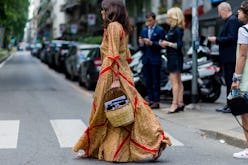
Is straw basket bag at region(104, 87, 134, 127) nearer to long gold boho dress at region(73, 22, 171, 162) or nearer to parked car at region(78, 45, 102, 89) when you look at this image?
long gold boho dress at region(73, 22, 171, 162)

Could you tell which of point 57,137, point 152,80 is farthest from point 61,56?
point 57,137

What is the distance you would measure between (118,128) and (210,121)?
3.91m

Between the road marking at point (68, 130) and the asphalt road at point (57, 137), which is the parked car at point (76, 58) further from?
the road marking at point (68, 130)

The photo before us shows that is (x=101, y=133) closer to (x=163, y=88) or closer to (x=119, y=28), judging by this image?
(x=119, y=28)

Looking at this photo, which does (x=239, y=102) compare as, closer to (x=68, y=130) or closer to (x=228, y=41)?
(x=68, y=130)

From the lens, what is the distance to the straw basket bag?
22.5ft

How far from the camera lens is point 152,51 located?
12266 millimetres

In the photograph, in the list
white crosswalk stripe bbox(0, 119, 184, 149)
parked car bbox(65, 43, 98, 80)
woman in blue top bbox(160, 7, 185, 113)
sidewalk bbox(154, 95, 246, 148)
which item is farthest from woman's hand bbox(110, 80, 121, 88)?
parked car bbox(65, 43, 98, 80)

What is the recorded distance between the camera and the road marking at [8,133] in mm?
8305

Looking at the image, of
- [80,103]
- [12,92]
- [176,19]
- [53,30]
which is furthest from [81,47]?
[53,30]

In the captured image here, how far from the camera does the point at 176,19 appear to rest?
11.6 meters

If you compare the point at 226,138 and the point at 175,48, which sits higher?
the point at 175,48

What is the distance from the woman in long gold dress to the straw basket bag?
0.07 metres

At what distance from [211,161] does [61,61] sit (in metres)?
23.6
